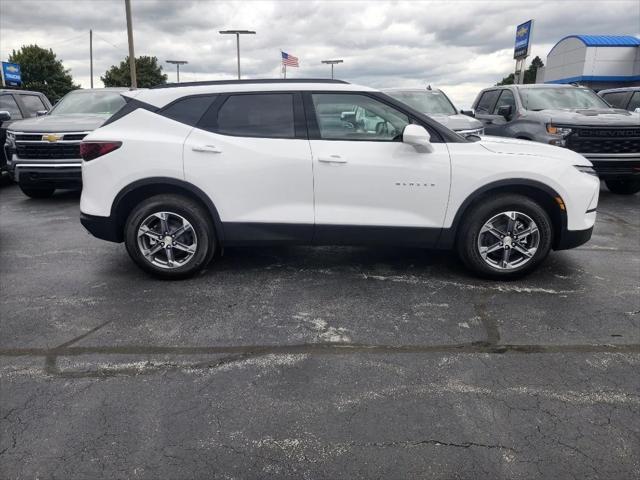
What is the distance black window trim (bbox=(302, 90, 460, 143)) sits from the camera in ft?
14.8

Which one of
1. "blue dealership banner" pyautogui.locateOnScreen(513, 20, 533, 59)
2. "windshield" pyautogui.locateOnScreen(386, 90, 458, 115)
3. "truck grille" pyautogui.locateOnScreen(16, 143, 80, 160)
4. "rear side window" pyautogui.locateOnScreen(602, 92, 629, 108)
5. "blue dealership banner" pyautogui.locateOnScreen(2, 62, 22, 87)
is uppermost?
"blue dealership banner" pyautogui.locateOnScreen(513, 20, 533, 59)

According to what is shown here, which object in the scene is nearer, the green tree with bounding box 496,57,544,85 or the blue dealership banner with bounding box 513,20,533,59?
the blue dealership banner with bounding box 513,20,533,59

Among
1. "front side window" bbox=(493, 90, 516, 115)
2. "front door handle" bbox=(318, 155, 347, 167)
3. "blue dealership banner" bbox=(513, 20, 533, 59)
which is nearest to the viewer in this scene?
"front door handle" bbox=(318, 155, 347, 167)

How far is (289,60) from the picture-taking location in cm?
3212

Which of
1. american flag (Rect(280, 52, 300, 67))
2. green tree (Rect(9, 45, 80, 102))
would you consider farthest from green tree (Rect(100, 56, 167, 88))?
american flag (Rect(280, 52, 300, 67))

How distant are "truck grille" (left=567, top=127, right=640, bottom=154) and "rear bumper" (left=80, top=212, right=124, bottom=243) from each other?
7.17 meters

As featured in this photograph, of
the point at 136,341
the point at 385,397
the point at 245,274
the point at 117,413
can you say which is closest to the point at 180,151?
the point at 245,274

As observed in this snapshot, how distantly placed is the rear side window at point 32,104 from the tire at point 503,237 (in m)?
10.9

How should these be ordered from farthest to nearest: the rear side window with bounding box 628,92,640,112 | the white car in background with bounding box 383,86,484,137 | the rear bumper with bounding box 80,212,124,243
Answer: the rear side window with bounding box 628,92,640,112, the white car in background with bounding box 383,86,484,137, the rear bumper with bounding box 80,212,124,243

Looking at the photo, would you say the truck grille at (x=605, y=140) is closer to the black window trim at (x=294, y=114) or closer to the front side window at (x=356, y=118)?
the front side window at (x=356, y=118)

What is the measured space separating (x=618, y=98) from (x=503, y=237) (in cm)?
981

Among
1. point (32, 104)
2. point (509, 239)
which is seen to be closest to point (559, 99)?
point (509, 239)

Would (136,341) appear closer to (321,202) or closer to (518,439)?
(321,202)

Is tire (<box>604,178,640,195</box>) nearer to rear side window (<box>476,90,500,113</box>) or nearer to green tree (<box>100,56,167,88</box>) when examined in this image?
rear side window (<box>476,90,500,113</box>)
